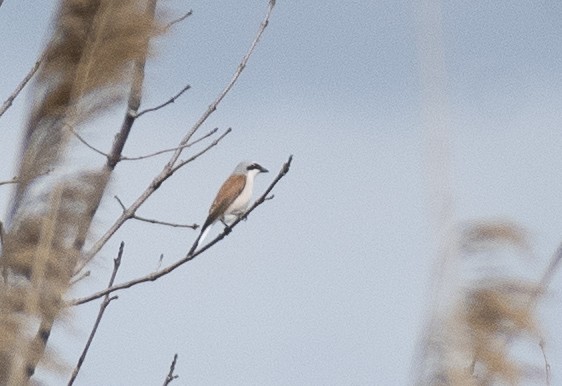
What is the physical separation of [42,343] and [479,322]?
955 mm

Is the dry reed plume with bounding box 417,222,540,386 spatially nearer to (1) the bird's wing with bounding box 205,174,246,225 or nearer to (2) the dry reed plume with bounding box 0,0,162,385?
(2) the dry reed plume with bounding box 0,0,162,385

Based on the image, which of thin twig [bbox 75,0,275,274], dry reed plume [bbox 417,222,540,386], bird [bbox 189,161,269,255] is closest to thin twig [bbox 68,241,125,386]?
thin twig [bbox 75,0,275,274]

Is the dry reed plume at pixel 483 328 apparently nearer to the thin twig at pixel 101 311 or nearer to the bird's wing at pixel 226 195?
the thin twig at pixel 101 311

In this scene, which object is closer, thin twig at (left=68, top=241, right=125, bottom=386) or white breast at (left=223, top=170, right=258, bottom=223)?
thin twig at (left=68, top=241, right=125, bottom=386)

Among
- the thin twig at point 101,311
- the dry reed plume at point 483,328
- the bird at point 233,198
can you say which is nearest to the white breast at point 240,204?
the bird at point 233,198

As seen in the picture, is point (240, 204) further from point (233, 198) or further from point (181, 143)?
point (181, 143)

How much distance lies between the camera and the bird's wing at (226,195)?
830 cm

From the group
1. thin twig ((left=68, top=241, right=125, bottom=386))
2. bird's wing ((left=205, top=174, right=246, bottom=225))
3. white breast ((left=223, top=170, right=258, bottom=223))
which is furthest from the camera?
white breast ((left=223, top=170, right=258, bottom=223))

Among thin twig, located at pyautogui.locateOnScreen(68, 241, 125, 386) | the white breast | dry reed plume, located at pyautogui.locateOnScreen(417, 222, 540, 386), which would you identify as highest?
the white breast

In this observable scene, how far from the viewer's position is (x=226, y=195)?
852 cm

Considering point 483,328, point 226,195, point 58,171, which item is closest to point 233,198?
point 226,195

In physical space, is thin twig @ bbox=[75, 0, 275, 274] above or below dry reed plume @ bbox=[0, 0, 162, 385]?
above

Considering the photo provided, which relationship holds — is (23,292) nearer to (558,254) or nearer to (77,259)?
(77,259)

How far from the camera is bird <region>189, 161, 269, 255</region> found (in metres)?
8.30
